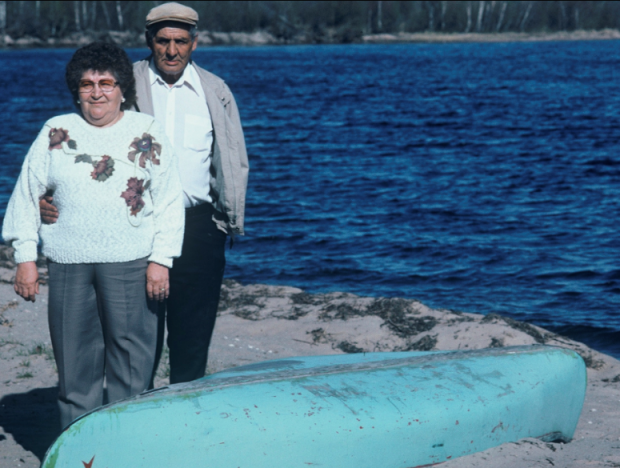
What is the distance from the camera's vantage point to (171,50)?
3146 mm

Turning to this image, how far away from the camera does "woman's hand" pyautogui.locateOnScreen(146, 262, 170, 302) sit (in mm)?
2879

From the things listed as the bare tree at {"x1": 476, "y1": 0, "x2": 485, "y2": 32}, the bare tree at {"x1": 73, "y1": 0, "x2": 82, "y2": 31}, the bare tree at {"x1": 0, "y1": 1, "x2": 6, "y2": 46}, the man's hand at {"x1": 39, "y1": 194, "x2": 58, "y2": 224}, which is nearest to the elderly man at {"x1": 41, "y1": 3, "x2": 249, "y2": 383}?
the man's hand at {"x1": 39, "y1": 194, "x2": 58, "y2": 224}

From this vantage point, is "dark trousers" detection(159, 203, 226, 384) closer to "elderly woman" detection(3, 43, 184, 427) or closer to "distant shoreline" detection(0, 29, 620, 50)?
"elderly woman" detection(3, 43, 184, 427)

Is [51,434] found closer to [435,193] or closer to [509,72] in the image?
[435,193]

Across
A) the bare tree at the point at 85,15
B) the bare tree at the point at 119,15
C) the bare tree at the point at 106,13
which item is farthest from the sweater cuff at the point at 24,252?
the bare tree at the point at 106,13

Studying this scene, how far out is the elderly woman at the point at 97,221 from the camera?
2727 millimetres

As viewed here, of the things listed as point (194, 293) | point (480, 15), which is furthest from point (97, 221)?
point (480, 15)

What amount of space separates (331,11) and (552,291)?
74.6 metres

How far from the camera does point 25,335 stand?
5.00m

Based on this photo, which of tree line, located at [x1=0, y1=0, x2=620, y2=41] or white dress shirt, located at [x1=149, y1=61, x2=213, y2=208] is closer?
white dress shirt, located at [x1=149, y1=61, x2=213, y2=208]

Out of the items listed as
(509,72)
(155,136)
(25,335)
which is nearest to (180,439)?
(155,136)

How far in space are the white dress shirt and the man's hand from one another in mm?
621

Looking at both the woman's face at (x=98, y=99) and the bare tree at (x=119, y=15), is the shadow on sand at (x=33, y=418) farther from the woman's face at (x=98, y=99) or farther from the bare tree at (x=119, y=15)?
the bare tree at (x=119, y=15)

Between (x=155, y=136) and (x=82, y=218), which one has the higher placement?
(x=155, y=136)
